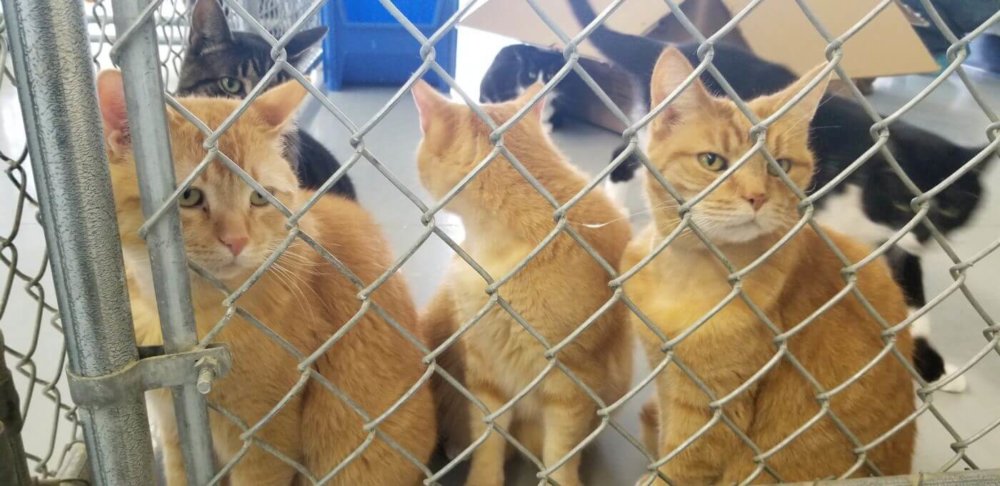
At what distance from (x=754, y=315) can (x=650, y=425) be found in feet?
1.44

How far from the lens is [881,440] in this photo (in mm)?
1054

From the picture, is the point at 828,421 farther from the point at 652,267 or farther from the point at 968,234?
the point at 968,234

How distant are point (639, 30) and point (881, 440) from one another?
0.72m

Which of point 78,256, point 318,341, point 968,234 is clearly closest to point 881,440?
point 318,341

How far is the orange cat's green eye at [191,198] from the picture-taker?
0.81m

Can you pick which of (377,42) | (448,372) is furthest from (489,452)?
(377,42)

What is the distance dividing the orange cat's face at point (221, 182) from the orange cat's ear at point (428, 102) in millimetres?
237

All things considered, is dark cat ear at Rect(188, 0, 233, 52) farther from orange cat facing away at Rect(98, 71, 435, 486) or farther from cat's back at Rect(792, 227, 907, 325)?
cat's back at Rect(792, 227, 907, 325)

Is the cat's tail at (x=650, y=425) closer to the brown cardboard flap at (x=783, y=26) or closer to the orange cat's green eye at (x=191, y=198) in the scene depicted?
the brown cardboard flap at (x=783, y=26)

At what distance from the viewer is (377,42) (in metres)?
1.12

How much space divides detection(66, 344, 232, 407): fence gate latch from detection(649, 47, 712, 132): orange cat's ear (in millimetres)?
624

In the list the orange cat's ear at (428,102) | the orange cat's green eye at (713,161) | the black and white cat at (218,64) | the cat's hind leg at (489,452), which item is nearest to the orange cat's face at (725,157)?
the orange cat's green eye at (713,161)

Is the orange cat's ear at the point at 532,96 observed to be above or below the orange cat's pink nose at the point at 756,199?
above

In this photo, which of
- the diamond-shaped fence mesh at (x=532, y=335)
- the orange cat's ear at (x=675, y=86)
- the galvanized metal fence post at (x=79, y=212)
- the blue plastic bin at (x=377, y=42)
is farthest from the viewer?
the blue plastic bin at (x=377, y=42)
